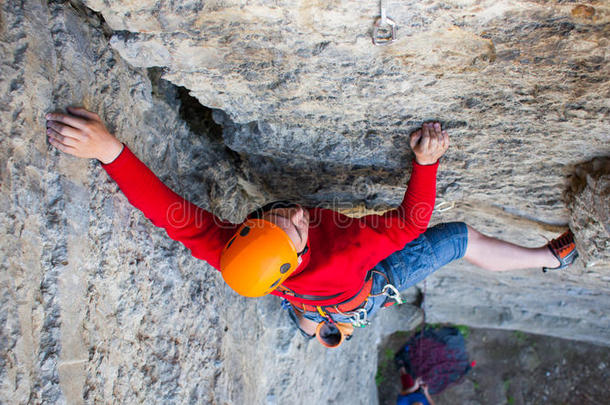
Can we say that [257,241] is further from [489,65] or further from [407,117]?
[489,65]

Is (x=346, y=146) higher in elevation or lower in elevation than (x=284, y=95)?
lower

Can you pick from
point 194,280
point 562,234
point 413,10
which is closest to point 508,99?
point 413,10

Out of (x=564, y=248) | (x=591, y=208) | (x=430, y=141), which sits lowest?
(x=564, y=248)

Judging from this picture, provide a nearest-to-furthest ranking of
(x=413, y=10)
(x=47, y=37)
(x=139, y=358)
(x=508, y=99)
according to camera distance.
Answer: (x=413, y=10) < (x=47, y=37) < (x=508, y=99) < (x=139, y=358)

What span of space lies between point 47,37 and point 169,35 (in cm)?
37

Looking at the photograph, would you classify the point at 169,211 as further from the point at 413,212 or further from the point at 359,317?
the point at 359,317

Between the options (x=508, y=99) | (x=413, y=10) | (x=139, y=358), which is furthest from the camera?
(x=139, y=358)

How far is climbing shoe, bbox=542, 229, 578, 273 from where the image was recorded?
7.47 feet

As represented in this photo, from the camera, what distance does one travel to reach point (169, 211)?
1.75 metres

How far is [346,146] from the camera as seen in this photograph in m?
2.07

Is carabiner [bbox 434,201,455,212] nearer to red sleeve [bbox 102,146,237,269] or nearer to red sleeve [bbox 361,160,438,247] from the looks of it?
red sleeve [bbox 361,160,438,247]

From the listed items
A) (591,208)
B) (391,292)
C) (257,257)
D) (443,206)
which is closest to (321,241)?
(257,257)

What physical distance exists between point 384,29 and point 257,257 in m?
0.90

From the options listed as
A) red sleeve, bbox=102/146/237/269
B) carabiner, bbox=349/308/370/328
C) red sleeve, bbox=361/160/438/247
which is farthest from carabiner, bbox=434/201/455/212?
red sleeve, bbox=102/146/237/269
